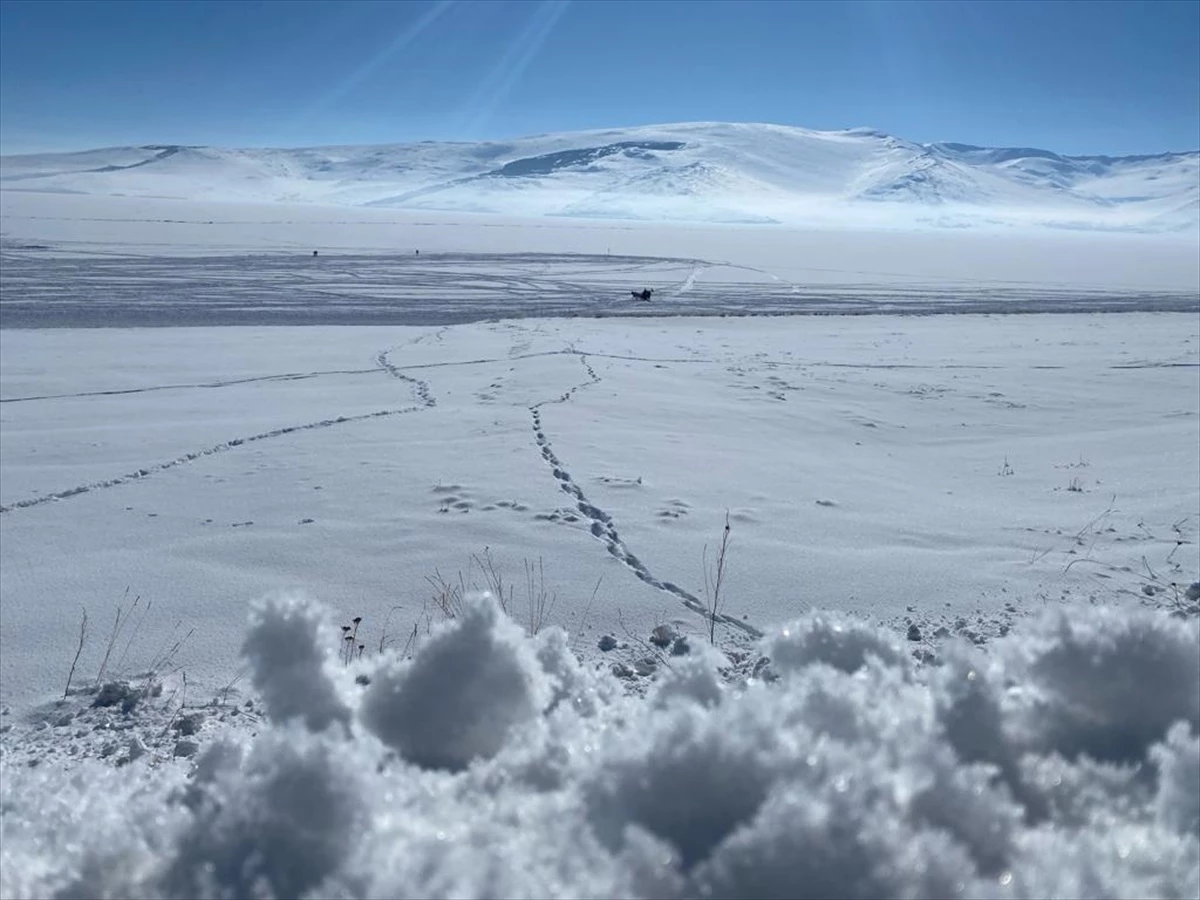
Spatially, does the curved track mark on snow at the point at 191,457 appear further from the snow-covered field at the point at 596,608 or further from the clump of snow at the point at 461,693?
the clump of snow at the point at 461,693

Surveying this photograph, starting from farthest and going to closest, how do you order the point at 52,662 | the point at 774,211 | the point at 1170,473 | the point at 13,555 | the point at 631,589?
the point at 774,211, the point at 1170,473, the point at 13,555, the point at 631,589, the point at 52,662

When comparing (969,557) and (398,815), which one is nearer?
(398,815)

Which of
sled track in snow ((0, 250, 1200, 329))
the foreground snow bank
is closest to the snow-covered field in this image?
the foreground snow bank

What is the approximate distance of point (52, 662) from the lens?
407cm

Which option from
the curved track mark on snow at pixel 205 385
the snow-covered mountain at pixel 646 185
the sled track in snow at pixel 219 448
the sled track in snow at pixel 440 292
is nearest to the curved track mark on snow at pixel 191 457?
the sled track in snow at pixel 219 448

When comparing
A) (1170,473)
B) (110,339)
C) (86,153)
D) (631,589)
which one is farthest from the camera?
(86,153)

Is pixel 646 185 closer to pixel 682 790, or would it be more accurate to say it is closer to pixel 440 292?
pixel 440 292

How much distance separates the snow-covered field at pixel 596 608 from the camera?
1258mm

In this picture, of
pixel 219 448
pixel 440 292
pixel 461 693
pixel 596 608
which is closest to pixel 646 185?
pixel 440 292

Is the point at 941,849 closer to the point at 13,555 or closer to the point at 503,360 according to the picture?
the point at 13,555

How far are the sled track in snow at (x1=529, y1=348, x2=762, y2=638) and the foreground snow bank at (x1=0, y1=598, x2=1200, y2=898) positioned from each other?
9.57 feet

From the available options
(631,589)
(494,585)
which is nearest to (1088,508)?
(631,589)

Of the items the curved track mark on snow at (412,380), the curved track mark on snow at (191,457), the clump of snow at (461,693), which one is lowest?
the curved track mark on snow at (191,457)

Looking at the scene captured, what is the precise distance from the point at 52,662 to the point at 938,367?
11.5 meters
